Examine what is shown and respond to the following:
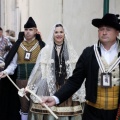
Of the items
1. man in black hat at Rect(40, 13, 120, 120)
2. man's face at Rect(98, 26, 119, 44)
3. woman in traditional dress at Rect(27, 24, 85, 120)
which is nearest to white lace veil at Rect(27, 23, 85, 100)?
woman in traditional dress at Rect(27, 24, 85, 120)

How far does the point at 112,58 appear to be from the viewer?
4.22m

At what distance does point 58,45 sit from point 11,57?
1.44 meters

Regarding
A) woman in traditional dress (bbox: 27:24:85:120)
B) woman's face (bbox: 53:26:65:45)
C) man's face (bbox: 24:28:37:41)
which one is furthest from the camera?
man's face (bbox: 24:28:37:41)

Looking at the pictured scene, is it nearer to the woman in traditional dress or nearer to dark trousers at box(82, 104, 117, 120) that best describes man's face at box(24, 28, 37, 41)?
the woman in traditional dress

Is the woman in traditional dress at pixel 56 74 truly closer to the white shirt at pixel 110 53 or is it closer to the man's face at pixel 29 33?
the man's face at pixel 29 33

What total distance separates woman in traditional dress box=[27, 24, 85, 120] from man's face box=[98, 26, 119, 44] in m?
2.01

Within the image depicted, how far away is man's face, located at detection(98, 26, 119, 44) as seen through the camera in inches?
163

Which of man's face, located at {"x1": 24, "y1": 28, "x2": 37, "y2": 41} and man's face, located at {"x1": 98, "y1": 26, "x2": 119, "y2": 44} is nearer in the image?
man's face, located at {"x1": 98, "y1": 26, "x2": 119, "y2": 44}

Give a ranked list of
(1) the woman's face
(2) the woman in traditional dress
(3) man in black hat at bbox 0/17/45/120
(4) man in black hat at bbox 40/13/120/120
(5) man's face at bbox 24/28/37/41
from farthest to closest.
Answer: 1. (5) man's face at bbox 24/28/37/41
2. (3) man in black hat at bbox 0/17/45/120
3. (1) the woman's face
4. (2) the woman in traditional dress
5. (4) man in black hat at bbox 40/13/120/120

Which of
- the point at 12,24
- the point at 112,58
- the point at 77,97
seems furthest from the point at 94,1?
the point at 12,24

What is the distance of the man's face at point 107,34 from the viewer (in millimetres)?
4152

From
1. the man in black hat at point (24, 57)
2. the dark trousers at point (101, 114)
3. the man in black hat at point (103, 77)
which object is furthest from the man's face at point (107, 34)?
the man in black hat at point (24, 57)

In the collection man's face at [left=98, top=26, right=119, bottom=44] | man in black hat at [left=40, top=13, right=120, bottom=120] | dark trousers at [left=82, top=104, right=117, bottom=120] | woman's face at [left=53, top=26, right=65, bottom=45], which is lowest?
dark trousers at [left=82, top=104, right=117, bottom=120]

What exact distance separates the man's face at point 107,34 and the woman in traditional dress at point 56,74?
201 cm
